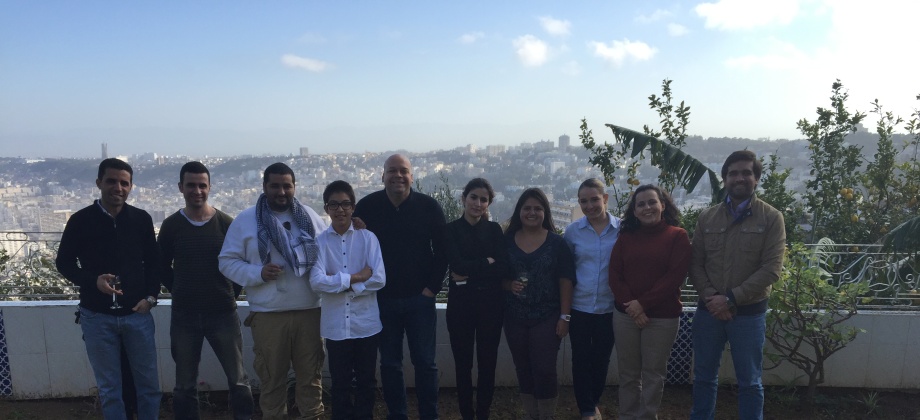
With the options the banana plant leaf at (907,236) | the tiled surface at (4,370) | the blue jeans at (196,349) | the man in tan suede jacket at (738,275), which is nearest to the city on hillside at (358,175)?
the man in tan suede jacket at (738,275)

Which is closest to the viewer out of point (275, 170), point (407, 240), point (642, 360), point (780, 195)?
point (275, 170)

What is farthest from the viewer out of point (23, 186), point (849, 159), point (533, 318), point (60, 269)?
point (23, 186)

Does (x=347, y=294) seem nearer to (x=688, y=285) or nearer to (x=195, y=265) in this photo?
(x=195, y=265)

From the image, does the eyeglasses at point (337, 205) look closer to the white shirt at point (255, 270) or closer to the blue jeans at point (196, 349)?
the white shirt at point (255, 270)

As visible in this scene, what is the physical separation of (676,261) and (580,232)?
65 centimetres

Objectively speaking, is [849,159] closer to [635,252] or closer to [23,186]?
[635,252]

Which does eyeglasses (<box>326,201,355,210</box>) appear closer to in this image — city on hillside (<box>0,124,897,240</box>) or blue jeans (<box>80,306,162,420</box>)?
blue jeans (<box>80,306,162,420</box>)

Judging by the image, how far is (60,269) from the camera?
3.13 m

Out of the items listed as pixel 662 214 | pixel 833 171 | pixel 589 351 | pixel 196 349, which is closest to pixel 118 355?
pixel 196 349

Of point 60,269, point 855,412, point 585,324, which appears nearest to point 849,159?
point 855,412

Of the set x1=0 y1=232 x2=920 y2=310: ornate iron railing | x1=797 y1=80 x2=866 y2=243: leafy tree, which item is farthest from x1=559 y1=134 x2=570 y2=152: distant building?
x1=0 y1=232 x2=920 y2=310: ornate iron railing

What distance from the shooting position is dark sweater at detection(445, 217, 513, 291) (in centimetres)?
329

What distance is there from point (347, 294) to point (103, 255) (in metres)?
1.50

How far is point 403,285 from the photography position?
3.37m
